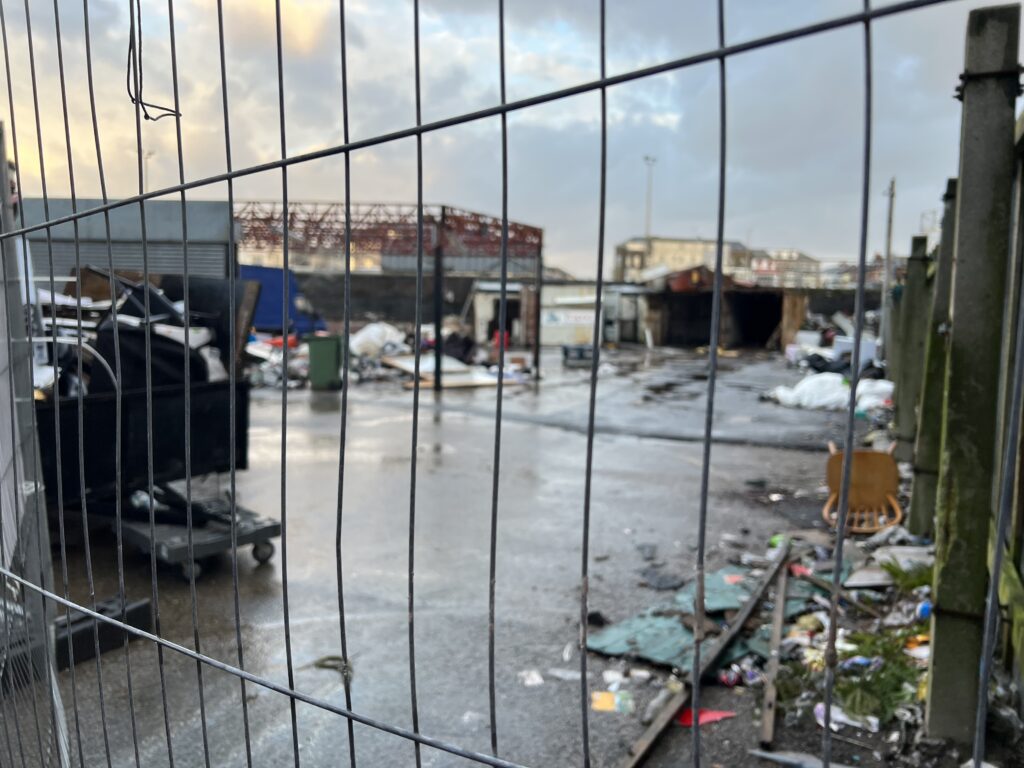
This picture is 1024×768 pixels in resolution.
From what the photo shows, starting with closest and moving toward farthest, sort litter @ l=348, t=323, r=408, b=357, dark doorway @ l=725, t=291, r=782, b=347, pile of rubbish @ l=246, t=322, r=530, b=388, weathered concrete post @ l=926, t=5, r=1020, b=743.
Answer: weathered concrete post @ l=926, t=5, r=1020, b=743
pile of rubbish @ l=246, t=322, r=530, b=388
litter @ l=348, t=323, r=408, b=357
dark doorway @ l=725, t=291, r=782, b=347

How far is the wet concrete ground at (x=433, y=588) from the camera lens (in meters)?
3.35

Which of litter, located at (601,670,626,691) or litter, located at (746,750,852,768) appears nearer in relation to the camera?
litter, located at (746,750,852,768)

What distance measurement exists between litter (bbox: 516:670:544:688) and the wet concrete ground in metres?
0.03

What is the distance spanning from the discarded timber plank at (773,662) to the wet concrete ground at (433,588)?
10 cm

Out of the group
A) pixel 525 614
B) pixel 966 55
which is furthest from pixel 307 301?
pixel 966 55

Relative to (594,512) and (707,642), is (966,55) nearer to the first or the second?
(707,642)

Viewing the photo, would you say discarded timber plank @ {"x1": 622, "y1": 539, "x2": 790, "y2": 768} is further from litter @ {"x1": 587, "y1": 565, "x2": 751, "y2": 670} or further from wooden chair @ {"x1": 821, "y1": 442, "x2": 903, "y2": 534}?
wooden chair @ {"x1": 821, "y1": 442, "x2": 903, "y2": 534}

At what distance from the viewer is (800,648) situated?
404 centimetres

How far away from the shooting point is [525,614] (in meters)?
4.66

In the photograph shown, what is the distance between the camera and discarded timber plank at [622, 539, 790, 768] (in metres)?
3.16

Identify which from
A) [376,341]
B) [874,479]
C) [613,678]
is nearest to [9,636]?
[613,678]

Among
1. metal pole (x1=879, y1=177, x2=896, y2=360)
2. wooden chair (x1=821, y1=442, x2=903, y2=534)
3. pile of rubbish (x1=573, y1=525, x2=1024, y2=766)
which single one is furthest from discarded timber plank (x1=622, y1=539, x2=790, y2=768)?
metal pole (x1=879, y1=177, x2=896, y2=360)

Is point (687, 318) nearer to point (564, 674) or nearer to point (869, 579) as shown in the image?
point (869, 579)

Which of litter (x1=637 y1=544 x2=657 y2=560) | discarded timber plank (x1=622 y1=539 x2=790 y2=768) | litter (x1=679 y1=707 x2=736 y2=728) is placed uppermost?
discarded timber plank (x1=622 y1=539 x2=790 y2=768)
